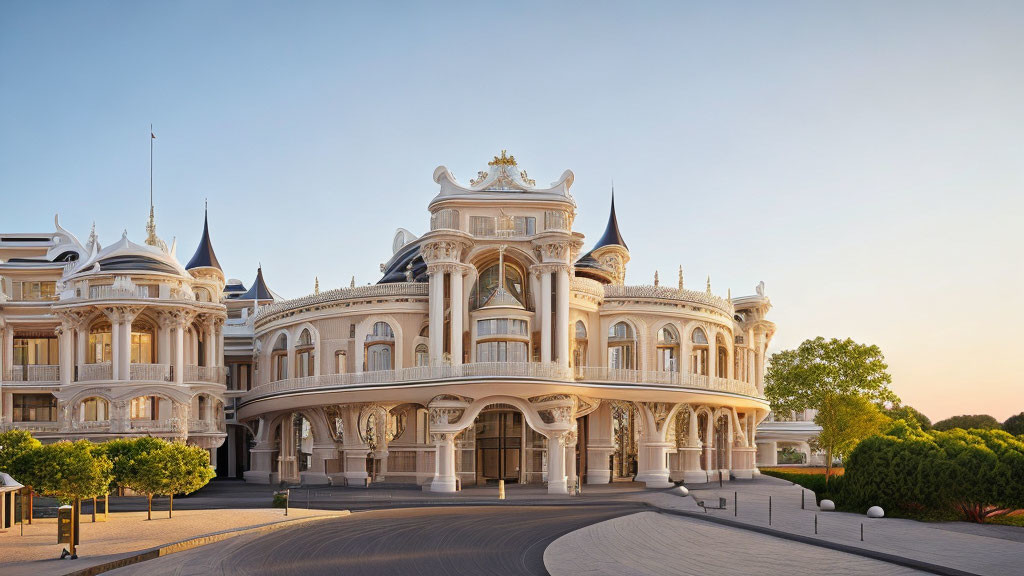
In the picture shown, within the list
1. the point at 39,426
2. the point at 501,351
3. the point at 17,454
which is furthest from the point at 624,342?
the point at 17,454

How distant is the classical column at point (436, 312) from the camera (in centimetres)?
4925

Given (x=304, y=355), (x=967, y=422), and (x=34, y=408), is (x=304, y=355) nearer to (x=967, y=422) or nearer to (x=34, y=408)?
(x=34, y=408)

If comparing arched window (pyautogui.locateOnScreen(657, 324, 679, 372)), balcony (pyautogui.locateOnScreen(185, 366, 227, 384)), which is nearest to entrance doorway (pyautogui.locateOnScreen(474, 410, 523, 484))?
arched window (pyautogui.locateOnScreen(657, 324, 679, 372))

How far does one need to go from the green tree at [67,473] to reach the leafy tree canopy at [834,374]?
38869 mm

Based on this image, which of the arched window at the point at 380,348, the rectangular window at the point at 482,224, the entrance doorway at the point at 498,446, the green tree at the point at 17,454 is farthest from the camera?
the entrance doorway at the point at 498,446

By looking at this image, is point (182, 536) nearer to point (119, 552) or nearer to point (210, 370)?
point (119, 552)

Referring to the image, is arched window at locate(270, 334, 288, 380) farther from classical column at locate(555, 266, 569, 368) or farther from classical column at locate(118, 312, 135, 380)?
classical column at locate(555, 266, 569, 368)

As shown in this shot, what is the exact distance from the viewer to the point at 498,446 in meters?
54.5

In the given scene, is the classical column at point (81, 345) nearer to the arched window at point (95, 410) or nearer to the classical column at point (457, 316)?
the arched window at point (95, 410)

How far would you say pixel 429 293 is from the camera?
50.9 meters

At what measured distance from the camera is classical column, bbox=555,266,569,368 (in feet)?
161

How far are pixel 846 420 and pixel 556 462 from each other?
18.7m

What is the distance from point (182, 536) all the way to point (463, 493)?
19211 millimetres

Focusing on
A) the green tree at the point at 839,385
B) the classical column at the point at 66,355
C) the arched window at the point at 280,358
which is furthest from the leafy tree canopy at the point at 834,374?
the classical column at the point at 66,355
